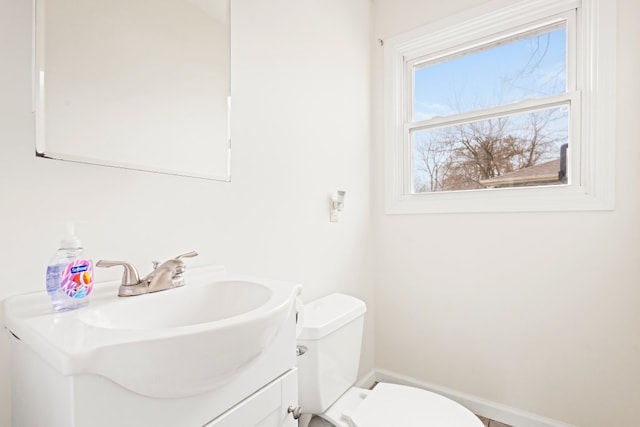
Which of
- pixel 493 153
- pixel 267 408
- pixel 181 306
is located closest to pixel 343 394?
pixel 267 408

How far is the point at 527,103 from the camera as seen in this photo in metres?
1.63

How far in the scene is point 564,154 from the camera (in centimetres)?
156

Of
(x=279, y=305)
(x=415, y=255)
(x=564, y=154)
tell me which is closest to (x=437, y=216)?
(x=415, y=255)

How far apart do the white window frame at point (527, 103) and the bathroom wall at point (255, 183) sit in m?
0.20

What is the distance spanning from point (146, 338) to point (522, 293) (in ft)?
5.51

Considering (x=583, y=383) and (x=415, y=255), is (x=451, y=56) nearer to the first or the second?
(x=415, y=255)

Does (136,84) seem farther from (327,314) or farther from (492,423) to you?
(492,423)

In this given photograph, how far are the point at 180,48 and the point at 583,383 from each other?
2.11m

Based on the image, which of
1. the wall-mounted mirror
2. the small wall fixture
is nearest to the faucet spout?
the wall-mounted mirror

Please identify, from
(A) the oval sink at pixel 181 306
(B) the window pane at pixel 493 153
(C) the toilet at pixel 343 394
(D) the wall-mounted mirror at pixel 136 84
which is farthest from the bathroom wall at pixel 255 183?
(B) the window pane at pixel 493 153

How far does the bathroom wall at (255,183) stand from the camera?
681 mm

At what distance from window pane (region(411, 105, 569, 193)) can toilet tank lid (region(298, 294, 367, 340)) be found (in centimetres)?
90

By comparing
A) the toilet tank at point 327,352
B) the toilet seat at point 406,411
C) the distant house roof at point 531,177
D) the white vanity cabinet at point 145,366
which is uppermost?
the distant house roof at point 531,177

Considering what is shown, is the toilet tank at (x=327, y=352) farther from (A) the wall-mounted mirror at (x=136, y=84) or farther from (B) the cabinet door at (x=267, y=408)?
(A) the wall-mounted mirror at (x=136, y=84)
